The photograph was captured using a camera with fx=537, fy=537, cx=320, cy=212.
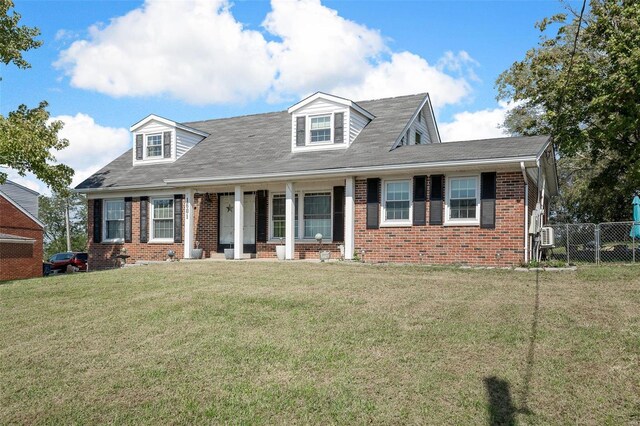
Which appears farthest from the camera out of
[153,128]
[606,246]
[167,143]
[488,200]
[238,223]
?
[153,128]

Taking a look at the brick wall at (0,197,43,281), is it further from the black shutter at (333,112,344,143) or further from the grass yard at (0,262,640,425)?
the grass yard at (0,262,640,425)

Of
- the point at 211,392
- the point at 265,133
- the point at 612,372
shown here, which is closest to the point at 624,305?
the point at 612,372

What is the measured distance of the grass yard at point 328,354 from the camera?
→ 504 centimetres

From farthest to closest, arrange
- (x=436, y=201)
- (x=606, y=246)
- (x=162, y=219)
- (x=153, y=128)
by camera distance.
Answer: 1. (x=153, y=128)
2. (x=162, y=219)
3. (x=606, y=246)
4. (x=436, y=201)

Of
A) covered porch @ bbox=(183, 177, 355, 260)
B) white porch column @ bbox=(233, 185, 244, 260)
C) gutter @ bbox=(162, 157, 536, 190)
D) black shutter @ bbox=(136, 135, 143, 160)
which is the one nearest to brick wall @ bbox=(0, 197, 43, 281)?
black shutter @ bbox=(136, 135, 143, 160)

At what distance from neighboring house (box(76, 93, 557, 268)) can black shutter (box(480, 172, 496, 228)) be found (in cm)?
3

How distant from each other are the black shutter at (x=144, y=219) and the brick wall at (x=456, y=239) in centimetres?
838

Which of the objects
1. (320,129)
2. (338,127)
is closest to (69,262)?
(320,129)

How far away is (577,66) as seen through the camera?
18828 mm

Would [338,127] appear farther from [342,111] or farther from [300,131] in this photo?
[300,131]

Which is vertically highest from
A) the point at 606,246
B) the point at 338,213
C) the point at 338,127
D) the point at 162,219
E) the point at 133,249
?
the point at 338,127

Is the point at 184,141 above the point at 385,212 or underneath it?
above

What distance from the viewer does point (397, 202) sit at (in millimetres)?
15344

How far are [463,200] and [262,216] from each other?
7015mm
